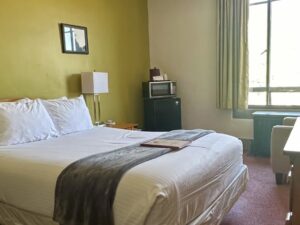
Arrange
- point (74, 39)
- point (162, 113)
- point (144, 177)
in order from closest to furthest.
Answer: point (144, 177)
point (74, 39)
point (162, 113)

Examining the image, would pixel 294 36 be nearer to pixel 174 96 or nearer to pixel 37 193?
pixel 174 96

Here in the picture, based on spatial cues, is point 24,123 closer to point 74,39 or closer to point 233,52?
point 74,39

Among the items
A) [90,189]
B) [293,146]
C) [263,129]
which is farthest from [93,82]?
[293,146]

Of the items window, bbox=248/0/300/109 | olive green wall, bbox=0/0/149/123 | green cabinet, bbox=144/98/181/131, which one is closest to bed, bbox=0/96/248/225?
olive green wall, bbox=0/0/149/123

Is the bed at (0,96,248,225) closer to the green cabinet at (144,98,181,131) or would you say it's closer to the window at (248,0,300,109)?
the green cabinet at (144,98,181,131)

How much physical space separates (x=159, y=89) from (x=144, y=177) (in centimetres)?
340

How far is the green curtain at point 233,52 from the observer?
14.9 ft

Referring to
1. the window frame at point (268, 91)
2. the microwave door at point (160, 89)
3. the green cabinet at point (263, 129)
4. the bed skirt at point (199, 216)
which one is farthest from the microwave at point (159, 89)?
the bed skirt at point (199, 216)

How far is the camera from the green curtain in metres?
4.55

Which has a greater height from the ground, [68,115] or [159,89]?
[159,89]

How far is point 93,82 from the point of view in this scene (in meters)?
3.74

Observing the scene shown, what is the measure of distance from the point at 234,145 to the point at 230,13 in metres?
2.86

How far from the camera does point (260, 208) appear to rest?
2707 millimetres

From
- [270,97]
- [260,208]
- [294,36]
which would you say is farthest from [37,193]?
[294,36]
